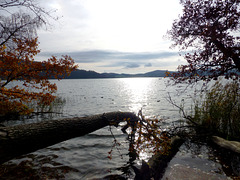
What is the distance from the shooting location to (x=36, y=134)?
429 centimetres

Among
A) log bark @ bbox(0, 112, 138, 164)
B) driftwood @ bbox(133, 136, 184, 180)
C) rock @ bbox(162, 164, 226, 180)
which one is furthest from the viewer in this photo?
rock @ bbox(162, 164, 226, 180)

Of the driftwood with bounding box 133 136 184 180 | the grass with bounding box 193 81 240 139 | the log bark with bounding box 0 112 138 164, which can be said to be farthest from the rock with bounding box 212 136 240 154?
the log bark with bounding box 0 112 138 164

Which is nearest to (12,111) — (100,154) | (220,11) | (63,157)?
(63,157)

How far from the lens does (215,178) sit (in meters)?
4.73

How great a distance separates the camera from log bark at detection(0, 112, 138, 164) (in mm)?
3648

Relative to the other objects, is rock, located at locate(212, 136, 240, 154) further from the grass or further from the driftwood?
the driftwood

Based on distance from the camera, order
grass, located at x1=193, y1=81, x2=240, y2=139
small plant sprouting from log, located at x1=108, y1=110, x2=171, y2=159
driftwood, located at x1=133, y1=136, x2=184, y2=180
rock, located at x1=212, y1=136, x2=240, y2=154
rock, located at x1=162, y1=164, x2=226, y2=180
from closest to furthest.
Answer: driftwood, located at x1=133, y1=136, x2=184, y2=180 < rock, located at x1=162, y1=164, x2=226, y2=180 < small plant sprouting from log, located at x1=108, y1=110, x2=171, y2=159 < rock, located at x1=212, y1=136, x2=240, y2=154 < grass, located at x1=193, y1=81, x2=240, y2=139

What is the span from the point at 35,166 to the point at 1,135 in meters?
2.92

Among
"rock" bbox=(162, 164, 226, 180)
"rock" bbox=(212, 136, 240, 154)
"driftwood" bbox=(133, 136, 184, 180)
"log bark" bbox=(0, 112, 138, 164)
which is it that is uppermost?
"log bark" bbox=(0, 112, 138, 164)

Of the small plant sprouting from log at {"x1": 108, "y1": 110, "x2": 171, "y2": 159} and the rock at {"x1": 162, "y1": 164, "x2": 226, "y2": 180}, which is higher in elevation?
the small plant sprouting from log at {"x1": 108, "y1": 110, "x2": 171, "y2": 159}

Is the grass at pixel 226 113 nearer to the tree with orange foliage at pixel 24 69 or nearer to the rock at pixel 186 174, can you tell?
the rock at pixel 186 174

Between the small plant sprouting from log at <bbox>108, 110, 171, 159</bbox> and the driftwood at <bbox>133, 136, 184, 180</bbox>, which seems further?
the small plant sprouting from log at <bbox>108, 110, 171, 159</bbox>

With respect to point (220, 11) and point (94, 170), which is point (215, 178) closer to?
point (94, 170)

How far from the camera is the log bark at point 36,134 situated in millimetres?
3648
